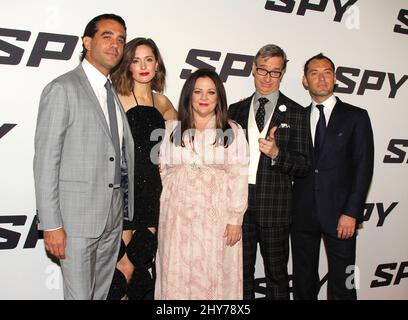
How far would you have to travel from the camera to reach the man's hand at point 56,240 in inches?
83.6

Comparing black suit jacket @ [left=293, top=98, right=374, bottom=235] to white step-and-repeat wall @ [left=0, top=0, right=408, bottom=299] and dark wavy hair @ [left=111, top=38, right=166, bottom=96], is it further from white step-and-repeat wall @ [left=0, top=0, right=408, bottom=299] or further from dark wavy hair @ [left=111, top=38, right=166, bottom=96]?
dark wavy hair @ [left=111, top=38, right=166, bottom=96]

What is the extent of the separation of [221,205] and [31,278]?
63.5 inches

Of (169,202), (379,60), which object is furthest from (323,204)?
(379,60)

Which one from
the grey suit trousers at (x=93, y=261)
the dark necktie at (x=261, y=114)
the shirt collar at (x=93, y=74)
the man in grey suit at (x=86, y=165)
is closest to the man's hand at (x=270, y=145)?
the dark necktie at (x=261, y=114)

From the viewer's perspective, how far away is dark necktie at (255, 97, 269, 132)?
9.42 ft

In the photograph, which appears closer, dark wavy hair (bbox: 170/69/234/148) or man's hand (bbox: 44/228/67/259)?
man's hand (bbox: 44/228/67/259)

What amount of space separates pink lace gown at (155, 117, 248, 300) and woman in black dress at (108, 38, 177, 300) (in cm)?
11

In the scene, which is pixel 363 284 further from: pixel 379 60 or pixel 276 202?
pixel 379 60

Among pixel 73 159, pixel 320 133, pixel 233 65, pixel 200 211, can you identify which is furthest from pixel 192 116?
pixel 233 65

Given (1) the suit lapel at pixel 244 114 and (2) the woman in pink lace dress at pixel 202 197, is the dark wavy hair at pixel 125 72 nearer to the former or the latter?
(2) the woman in pink lace dress at pixel 202 197

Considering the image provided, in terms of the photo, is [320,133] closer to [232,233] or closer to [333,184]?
[333,184]

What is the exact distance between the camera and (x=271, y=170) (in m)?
2.82

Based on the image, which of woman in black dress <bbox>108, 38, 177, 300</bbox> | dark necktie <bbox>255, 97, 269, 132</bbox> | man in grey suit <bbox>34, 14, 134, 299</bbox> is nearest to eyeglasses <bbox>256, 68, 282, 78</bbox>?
dark necktie <bbox>255, 97, 269, 132</bbox>

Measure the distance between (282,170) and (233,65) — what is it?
3.79 feet
